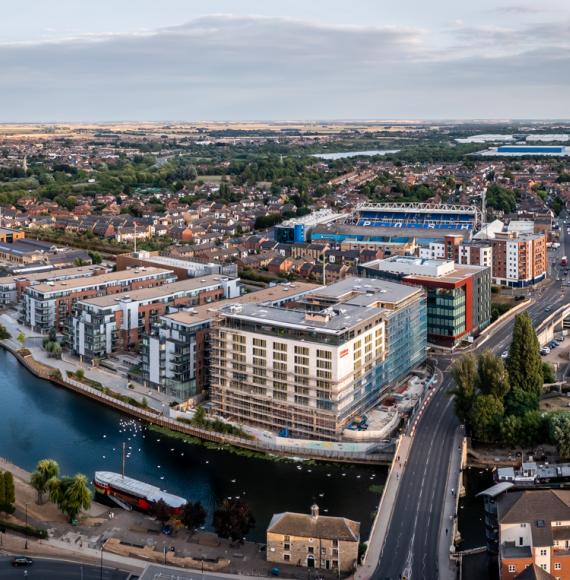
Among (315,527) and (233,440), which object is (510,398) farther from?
(315,527)

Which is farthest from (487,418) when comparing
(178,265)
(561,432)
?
(178,265)

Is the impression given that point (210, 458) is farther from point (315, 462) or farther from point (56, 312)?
point (56, 312)

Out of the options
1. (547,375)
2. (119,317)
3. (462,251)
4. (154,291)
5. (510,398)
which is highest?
(462,251)

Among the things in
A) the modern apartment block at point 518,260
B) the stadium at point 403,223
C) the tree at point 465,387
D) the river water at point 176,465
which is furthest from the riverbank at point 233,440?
the stadium at point 403,223

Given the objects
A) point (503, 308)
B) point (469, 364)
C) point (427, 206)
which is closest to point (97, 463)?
point (469, 364)

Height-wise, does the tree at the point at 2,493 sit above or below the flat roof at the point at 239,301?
below

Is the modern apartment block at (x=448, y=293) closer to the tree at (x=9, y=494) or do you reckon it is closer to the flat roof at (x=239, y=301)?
the flat roof at (x=239, y=301)
